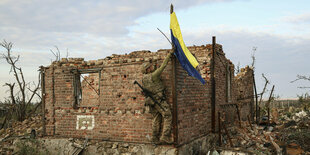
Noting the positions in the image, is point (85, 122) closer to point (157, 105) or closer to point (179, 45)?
point (157, 105)

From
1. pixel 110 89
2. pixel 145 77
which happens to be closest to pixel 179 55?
pixel 145 77

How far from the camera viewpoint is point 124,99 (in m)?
8.29

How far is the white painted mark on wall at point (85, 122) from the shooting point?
29.5 feet

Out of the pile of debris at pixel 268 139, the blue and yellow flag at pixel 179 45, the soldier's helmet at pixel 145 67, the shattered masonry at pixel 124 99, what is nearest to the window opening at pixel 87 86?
the shattered masonry at pixel 124 99

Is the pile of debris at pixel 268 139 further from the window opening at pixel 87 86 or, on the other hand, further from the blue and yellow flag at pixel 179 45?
the window opening at pixel 87 86

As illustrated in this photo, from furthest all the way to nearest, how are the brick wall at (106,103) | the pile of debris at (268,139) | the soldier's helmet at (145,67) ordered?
the pile of debris at (268,139) < the brick wall at (106,103) < the soldier's helmet at (145,67)

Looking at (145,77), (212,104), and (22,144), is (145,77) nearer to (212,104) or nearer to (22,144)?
(212,104)

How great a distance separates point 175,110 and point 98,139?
299 centimetres

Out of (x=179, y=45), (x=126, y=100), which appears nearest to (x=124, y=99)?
(x=126, y=100)

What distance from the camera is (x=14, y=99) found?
16.4m

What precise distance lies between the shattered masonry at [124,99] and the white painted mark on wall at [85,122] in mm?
86

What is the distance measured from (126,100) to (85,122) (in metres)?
1.87

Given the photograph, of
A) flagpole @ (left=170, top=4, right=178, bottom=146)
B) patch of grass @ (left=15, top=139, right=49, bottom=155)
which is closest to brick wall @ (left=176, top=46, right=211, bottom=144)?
flagpole @ (left=170, top=4, right=178, bottom=146)

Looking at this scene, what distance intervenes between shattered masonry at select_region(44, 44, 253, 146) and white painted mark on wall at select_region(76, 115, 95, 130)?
86 mm
